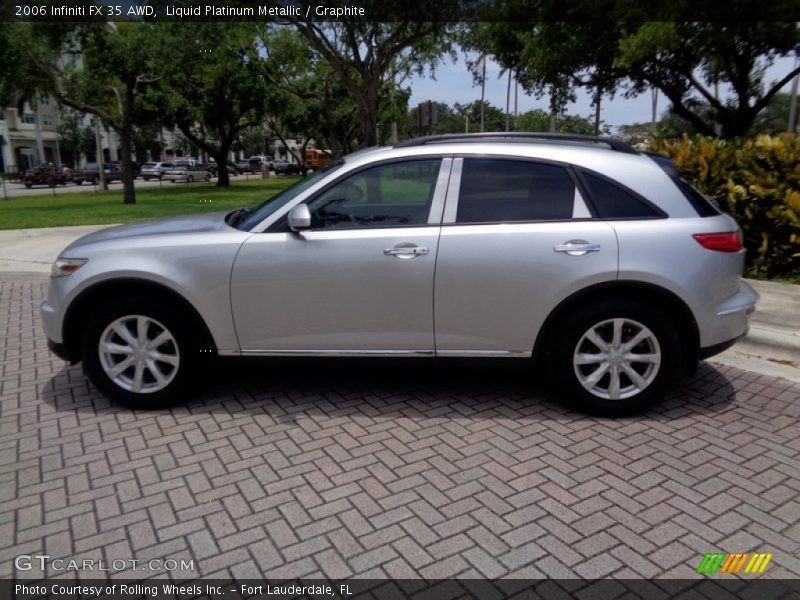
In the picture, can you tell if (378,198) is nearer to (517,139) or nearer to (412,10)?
(517,139)

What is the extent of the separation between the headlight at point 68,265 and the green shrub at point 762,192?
7.09 metres

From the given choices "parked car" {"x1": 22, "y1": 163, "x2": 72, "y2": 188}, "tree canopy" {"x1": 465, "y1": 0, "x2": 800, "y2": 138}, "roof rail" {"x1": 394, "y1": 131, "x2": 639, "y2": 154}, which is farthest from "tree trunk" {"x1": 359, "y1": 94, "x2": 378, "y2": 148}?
"parked car" {"x1": 22, "y1": 163, "x2": 72, "y2": 188}

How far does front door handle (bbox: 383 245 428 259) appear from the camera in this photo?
3.89m

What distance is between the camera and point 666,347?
12.9 feet

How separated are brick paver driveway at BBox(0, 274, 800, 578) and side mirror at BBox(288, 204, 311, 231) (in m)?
1.25

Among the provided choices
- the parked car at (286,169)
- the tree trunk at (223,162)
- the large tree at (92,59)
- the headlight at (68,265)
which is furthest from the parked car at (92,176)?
the headlight at (68,265)

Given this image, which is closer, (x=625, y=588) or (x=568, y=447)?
(x=625, y=588)

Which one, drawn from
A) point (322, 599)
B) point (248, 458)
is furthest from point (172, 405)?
point (322, 599)

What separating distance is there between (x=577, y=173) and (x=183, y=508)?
3.01 metres

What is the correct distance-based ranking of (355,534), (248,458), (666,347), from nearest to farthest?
(355,534), (248,458), (666,347)

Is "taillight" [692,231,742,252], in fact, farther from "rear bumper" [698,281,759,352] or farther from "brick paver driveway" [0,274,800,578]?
"brick paver driveway" [0,274,800,578]

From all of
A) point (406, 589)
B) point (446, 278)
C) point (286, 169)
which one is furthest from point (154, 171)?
point (406, 589)

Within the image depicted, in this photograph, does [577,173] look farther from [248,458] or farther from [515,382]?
[248,458]

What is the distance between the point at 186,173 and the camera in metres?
46.4
